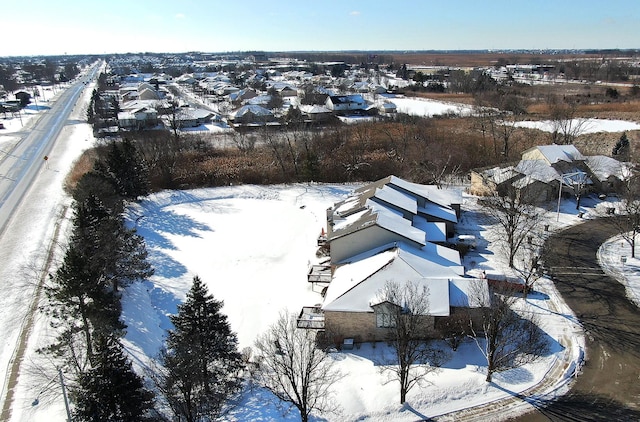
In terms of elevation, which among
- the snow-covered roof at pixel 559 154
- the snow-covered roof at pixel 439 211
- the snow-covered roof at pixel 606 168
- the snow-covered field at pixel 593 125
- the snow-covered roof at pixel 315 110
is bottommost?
the snow-covered roof at pixel 439 211

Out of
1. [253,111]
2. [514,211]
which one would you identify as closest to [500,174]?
[514,211]

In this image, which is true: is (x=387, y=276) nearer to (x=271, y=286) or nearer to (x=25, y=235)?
(x=271, y=286)

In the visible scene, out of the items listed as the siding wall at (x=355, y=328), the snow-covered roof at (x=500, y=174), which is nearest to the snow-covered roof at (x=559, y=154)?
the snow-covered roof at (x=500, y=174)

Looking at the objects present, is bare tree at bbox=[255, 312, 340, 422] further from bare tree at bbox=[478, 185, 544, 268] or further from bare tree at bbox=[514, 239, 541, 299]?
bare tree at bbox=[478, 185, 544, 268]

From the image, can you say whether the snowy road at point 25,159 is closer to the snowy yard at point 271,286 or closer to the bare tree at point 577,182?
the snowy yard at point 271,286

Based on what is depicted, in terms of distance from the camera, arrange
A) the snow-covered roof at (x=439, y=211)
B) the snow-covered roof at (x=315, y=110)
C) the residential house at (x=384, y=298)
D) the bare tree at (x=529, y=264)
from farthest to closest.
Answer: the snow-covered roof at (x=315, y=110) → the snow-covered roof at (x=439, y=211) → the bare tree at (x=529, y=264) → the residential house at (x=384, y=298)

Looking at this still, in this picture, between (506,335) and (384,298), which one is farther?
(384,298)
